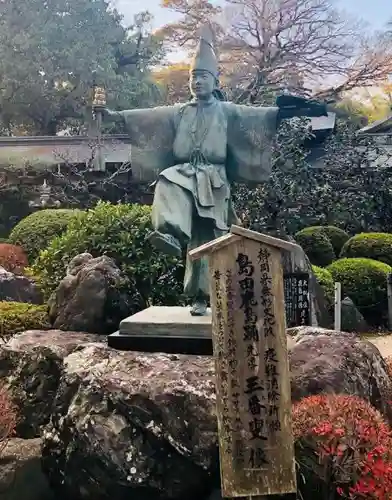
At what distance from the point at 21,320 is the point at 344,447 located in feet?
13.7

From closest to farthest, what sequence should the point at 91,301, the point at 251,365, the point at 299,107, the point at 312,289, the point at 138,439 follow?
the point at 251,365 → the point at 138,439 → the point at 299,107 → the point at 91,301 → the point at 312,289

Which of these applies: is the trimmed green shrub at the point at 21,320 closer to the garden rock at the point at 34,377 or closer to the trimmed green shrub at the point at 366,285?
the garden rock at the point at 34,377

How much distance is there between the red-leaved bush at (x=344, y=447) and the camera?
10.3 ft

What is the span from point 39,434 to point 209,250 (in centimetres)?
260

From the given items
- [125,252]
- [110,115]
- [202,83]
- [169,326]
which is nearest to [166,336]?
[169,326]

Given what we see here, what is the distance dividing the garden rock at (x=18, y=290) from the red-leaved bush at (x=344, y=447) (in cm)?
537

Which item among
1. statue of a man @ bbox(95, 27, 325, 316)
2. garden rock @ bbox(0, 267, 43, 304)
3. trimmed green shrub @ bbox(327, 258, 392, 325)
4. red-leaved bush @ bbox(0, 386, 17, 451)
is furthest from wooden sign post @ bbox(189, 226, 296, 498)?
trimmed green shrub @ bbox(327, 258, 392, 325)

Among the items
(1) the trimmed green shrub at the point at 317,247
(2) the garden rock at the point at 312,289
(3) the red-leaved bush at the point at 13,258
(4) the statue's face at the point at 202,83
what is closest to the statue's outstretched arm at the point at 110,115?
(4) the statue's face at the point at 202,83

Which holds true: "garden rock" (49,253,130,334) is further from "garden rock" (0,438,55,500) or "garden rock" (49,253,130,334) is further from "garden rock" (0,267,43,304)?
"garden rock" (0,267,43,304)

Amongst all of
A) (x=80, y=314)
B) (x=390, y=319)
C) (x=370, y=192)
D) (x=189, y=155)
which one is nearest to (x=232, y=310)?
(x=189, y=155)

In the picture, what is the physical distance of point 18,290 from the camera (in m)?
8.17

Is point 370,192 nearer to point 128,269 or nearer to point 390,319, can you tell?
point 390,319

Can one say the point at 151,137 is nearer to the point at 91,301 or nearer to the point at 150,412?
the point at 91,301

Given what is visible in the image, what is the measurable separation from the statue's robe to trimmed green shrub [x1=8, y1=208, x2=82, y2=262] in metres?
6.30
